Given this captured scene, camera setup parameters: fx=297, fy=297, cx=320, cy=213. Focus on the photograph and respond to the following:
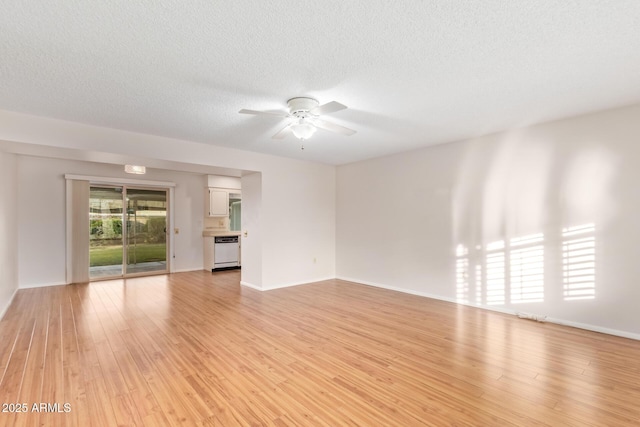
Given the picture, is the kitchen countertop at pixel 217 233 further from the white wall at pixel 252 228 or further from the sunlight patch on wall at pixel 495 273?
the sunlight patch on wall at pixel 495 273

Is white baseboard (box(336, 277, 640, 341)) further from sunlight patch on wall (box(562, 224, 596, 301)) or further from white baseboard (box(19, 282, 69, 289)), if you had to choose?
white baseboard (box(19, 282, 69, 289))

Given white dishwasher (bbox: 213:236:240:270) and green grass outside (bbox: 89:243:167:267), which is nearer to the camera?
green grass outside (bbox: 89:243:167:267)

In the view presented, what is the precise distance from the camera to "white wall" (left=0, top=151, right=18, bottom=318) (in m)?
3.96

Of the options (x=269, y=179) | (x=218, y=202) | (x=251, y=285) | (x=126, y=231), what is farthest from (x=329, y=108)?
(x=126, y=231)

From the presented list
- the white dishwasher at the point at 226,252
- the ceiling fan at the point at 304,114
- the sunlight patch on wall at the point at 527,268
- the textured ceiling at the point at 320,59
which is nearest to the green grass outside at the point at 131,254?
the white dishwasher at the point at 226,252

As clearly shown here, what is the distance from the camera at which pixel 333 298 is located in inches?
185

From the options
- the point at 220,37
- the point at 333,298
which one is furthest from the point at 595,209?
the point at 220,37

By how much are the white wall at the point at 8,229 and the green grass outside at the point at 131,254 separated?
1.26 meters

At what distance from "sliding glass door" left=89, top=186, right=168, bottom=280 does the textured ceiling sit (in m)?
3.74

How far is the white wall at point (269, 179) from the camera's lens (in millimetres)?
3343

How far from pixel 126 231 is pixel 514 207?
7348mm

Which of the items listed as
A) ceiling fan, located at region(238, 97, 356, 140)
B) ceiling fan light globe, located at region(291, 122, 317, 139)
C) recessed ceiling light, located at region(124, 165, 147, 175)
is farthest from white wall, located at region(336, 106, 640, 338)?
recessed ceiling light, located at region(124, 165, 147, 175)

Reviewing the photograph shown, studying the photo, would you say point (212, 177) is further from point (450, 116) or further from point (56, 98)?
point (450, 116)

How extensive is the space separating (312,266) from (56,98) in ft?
14.7
